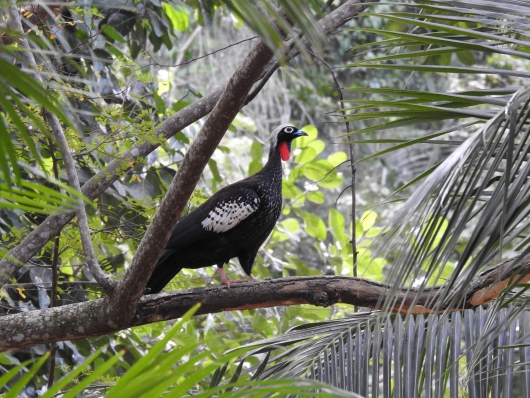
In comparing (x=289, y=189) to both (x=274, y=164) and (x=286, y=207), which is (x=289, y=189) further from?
(x=274, y=164)

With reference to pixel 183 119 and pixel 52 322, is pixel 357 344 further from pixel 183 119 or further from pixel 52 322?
pixel 183 119

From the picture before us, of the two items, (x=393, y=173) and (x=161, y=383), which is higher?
(x=161, y=383)

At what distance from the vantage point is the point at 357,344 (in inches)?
72.9

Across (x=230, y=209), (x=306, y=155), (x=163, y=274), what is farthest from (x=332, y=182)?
(x=163, y=274)

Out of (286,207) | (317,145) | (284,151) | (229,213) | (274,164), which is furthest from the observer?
(286,207)

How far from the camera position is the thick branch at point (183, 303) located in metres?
2.29

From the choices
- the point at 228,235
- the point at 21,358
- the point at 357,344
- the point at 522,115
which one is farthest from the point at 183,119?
the point at 522,115

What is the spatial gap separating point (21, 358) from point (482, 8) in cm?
256

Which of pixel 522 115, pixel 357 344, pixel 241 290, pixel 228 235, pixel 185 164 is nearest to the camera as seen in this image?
pixel 522 115

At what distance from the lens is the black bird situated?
316 centimetres

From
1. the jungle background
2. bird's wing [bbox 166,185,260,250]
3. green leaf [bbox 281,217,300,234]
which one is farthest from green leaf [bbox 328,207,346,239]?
bird's wing [bbox 166,185,260,250]

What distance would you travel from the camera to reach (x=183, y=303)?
7.95 feet

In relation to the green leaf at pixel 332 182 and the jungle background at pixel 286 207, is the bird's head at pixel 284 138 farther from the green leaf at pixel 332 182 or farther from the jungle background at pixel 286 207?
the green leaf at pixel 332 182

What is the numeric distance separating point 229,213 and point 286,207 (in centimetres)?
115
